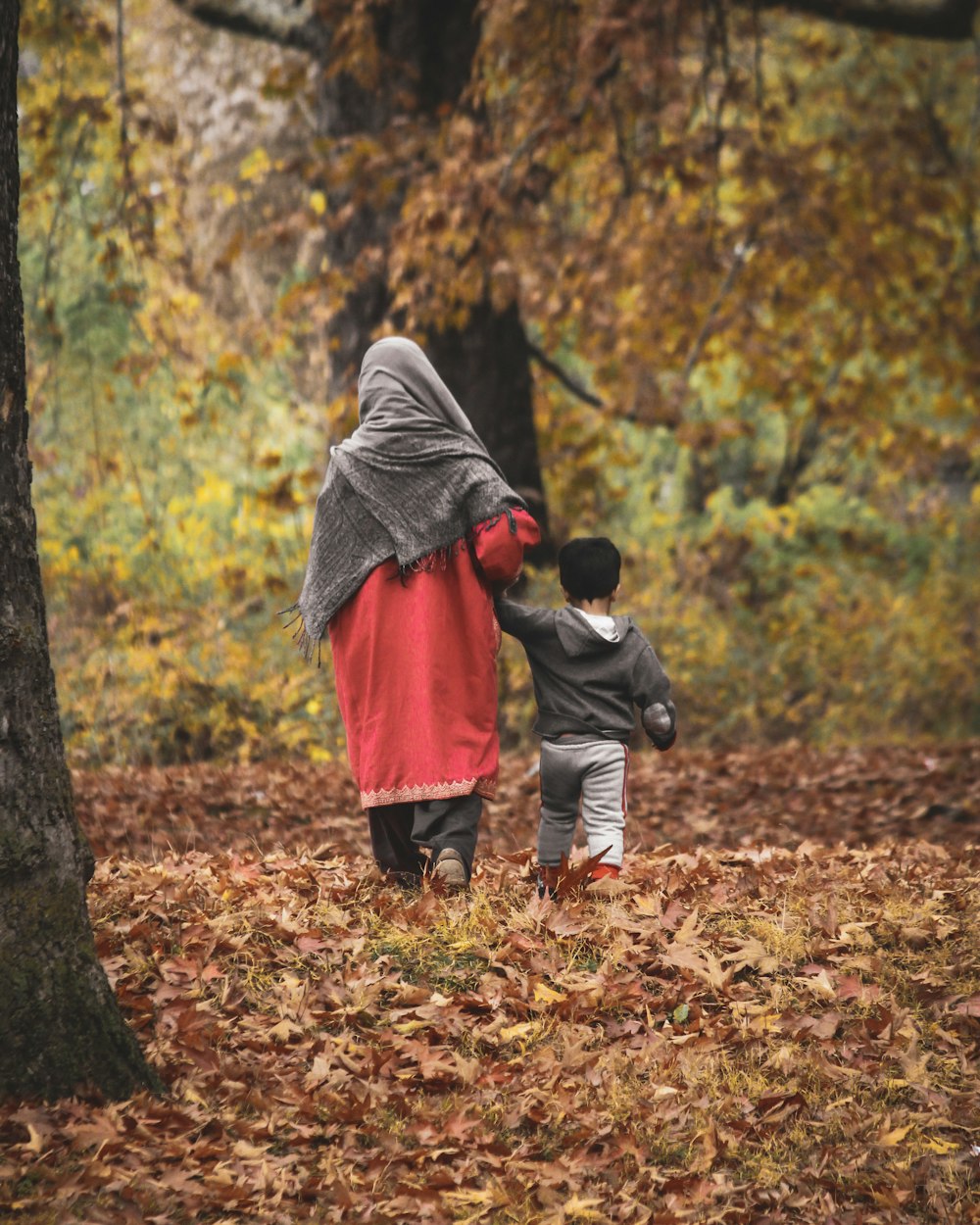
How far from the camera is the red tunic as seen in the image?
15.5 ft

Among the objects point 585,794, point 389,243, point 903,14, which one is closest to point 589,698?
point 585,794

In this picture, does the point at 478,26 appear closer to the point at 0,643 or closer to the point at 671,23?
the point at 671,23

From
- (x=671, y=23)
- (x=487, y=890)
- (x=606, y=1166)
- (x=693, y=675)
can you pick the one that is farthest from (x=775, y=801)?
(x=606, y=1166)

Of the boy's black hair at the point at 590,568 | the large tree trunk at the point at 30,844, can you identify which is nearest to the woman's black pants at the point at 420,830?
the boy's black hair at the point at 590,568

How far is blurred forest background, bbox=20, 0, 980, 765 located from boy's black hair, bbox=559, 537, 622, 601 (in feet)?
16.4

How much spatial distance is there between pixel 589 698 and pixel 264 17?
8.86 meters

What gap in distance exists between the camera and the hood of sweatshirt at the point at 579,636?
15.7ft

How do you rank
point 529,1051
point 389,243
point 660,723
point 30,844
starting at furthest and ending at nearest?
point 389,243 → point 660,723 → point 529,1051 → point 30,844

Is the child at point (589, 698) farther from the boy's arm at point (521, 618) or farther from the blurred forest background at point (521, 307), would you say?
the blurred forest background at point (521, 307)

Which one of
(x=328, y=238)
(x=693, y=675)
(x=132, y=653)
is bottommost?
(x=693, y=675)

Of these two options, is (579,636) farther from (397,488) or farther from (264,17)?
(264,17)

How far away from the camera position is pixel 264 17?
11.4m

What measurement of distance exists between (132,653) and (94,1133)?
740 cm

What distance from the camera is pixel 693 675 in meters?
12.9
